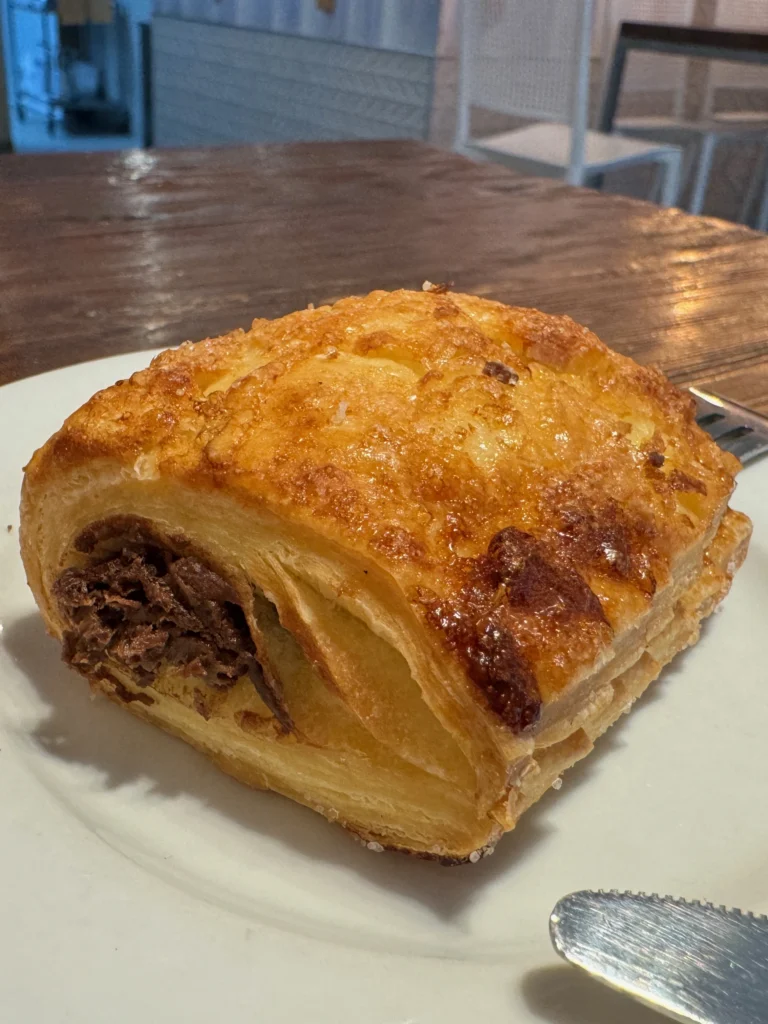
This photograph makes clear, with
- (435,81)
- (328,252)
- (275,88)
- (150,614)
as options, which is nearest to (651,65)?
(435,81)

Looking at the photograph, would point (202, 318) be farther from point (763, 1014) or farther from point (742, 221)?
point (742, 221)

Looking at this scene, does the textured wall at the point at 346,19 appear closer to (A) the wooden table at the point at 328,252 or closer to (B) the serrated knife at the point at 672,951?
(A) the wooden table at the point at 328,252

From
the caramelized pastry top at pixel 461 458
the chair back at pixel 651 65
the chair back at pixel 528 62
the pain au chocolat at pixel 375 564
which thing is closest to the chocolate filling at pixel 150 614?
the pain au chocolat at pixel 375 564

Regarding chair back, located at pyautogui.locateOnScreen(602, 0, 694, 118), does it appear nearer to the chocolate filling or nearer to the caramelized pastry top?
the caramelized pastry top

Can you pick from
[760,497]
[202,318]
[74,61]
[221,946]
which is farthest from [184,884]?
[74,61]

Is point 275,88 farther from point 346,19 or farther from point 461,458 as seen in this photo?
point 461,458

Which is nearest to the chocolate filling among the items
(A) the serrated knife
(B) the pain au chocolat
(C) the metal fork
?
(B) the pain au chocolat
